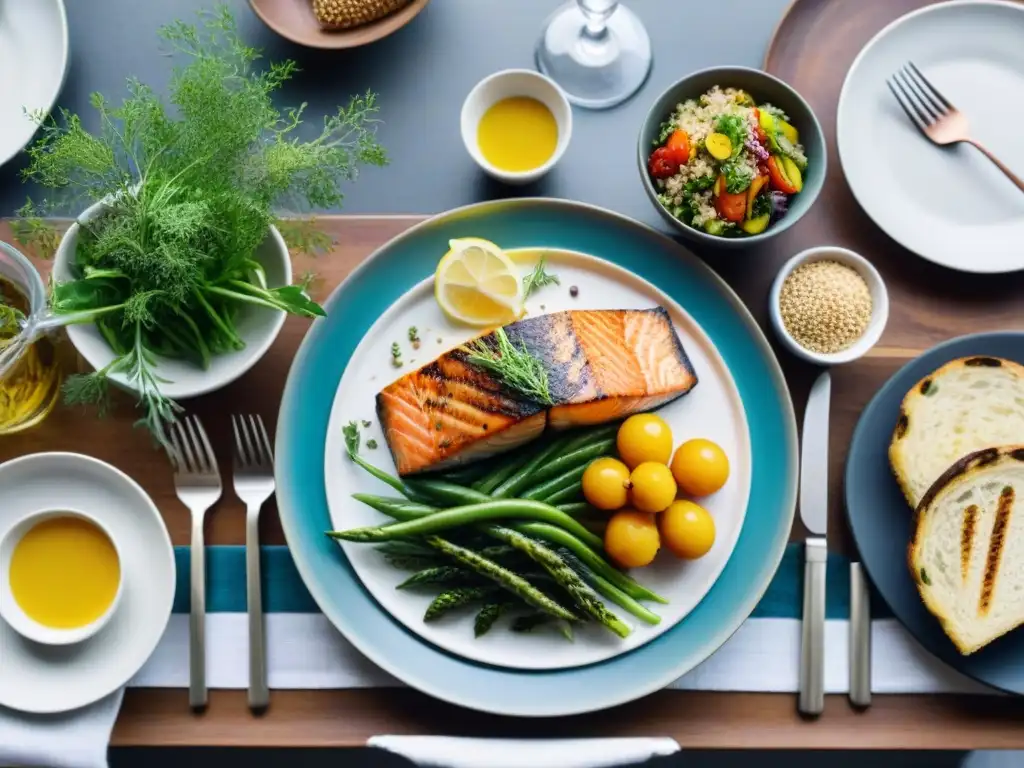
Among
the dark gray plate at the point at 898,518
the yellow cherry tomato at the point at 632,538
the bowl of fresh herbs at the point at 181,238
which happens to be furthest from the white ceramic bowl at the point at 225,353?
the dark gray plate at the point at 898,518

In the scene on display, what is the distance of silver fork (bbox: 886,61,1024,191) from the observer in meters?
2.36

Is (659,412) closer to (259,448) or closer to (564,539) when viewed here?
(564,539)

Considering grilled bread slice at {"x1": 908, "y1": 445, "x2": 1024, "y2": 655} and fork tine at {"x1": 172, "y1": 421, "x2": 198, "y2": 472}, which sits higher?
fork tine at {"x1": 172, "y1": 421, "x2": 198, "y2": 472}

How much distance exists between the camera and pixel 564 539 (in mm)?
2139

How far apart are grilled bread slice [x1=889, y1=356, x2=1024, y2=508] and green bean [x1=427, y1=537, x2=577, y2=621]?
89 centimetres

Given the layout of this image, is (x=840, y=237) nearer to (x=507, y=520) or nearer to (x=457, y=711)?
(x=507, y=520)

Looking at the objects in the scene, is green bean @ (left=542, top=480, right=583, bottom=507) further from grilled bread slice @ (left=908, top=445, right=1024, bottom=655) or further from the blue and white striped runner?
grilled bread slice @ (left=908, top=445, right=1024, bottom=655)

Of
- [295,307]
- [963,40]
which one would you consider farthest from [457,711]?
[963,40]

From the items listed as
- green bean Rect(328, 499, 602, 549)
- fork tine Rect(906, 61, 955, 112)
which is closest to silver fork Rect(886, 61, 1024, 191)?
fork tine Rect(906, 61, 955, 112)

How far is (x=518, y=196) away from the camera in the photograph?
95.7 inches

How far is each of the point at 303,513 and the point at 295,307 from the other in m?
0.52

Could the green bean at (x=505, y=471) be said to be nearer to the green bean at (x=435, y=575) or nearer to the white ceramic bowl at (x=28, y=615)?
the green bean at (x=435, y=575)

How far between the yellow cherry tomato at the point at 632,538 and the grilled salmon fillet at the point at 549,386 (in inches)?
10.9

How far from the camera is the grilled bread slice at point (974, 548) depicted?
6.97 ft
